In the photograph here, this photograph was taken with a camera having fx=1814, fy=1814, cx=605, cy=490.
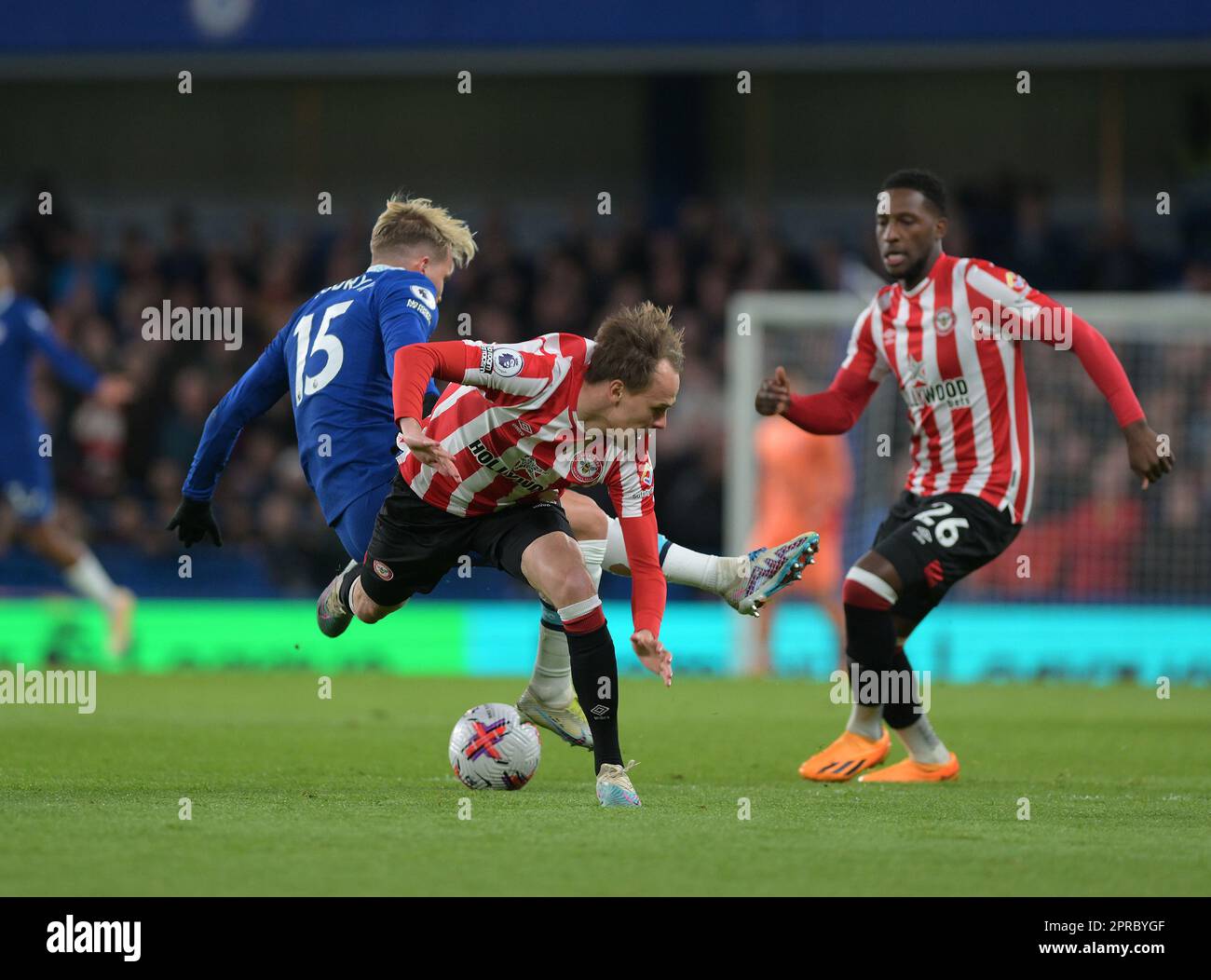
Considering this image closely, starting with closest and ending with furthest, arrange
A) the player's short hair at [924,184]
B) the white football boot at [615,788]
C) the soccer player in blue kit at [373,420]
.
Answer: the white football boot at [615,788]
the soccer player in blue kit at [373,420]
the player's short hair at [924,184]

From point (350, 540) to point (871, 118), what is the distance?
47.5ft

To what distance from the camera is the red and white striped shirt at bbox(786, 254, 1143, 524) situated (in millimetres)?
6863

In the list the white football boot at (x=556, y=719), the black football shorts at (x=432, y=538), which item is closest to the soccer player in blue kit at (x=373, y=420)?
the white football boot at (x=556, y=719)

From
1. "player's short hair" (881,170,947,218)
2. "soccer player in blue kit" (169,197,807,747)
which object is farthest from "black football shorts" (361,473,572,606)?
"player's short hair" (881,170,947,218)

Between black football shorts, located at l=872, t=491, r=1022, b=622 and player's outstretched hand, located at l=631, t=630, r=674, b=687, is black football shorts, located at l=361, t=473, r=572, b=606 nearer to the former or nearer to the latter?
player's outstretched hand, located at l=631, t=630, r=674, b=687

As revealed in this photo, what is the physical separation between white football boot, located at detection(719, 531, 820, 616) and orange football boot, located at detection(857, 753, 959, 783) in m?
0.87

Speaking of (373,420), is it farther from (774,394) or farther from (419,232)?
(774,394)

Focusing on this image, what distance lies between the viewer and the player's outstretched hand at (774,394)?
263 inches

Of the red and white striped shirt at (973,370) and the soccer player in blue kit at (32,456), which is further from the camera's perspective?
the soccer player in blue kit at (32,456)

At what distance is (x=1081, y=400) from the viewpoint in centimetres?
1411

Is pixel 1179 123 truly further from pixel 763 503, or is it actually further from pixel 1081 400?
pixel 763 503

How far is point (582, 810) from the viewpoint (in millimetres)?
5504

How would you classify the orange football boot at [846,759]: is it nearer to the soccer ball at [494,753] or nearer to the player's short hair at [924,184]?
the soccer ball at [494,753]

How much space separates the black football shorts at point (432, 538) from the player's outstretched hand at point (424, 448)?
0.65 meters
